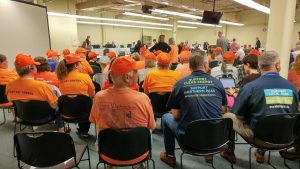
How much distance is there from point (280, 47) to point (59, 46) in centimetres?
921

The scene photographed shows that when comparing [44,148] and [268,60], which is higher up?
[268,60]

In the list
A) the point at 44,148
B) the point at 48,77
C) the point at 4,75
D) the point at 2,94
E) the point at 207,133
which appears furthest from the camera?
the point at 4,75

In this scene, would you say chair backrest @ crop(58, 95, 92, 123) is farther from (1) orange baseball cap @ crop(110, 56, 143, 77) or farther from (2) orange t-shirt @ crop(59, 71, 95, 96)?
(1) orange baseball cap @ crop(110, 56, 143, 77)

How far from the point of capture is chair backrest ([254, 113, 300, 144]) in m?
1.96

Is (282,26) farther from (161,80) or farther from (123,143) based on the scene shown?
(123,143)

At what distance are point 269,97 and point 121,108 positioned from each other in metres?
1.32

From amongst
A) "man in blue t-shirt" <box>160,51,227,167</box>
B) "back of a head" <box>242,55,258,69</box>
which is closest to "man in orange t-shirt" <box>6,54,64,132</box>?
"man in blue t-shirt" <box>160,51,227,167</box>

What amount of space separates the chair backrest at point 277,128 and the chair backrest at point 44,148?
160 centimetres

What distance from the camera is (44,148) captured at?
1.67 metres

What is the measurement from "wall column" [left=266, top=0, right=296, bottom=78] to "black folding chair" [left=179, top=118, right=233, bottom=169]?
295 cm

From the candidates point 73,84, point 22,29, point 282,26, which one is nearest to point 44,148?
point 73,84

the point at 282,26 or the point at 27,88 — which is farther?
the point at 282,26

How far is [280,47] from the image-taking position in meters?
4.19

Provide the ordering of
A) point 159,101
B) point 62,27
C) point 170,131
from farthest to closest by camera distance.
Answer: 1. point 62,27
2. point 159,101
3. point 170,131
